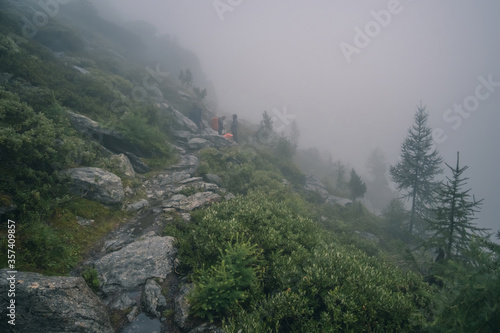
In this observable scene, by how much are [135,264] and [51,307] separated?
2.59 meters

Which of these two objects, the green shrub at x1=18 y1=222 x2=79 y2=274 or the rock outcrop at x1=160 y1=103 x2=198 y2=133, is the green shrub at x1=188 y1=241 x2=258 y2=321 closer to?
the green shrub at x1=18 y1=222 x2=79 y2=274

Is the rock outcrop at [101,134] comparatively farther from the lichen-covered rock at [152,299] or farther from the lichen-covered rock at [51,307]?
the lichen-covered rock at [152,299]

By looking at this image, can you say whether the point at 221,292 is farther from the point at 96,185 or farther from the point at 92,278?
the point at 96,185

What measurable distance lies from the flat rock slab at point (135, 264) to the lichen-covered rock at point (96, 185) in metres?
3.62

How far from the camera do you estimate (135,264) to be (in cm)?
745

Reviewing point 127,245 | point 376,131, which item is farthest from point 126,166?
point 376,131

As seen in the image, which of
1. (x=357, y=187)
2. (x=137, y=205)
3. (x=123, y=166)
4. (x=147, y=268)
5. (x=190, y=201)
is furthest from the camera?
(x=357, y=187)

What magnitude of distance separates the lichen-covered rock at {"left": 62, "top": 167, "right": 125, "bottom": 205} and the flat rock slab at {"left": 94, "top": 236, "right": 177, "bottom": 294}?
362 centimetres

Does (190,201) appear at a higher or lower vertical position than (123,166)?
higher

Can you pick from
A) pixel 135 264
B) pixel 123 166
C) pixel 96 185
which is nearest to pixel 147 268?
pixel 135 264

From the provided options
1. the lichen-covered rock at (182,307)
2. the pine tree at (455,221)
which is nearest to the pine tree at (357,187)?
the pine tree at (455,221)

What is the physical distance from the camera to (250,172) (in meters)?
19.6

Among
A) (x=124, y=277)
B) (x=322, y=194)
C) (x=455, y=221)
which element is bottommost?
(x=124, y=277)

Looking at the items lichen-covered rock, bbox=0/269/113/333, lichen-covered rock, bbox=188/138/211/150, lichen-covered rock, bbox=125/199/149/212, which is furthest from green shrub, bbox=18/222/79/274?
lichen-covered rock, bbox=188/138/211/150
